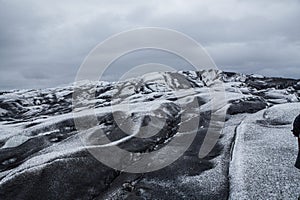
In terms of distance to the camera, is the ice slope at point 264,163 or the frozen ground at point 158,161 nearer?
the ice slope at point 264,163

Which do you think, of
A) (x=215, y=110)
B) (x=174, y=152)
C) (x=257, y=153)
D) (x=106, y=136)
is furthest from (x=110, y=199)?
(x=215, y=110)

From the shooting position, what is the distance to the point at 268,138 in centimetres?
2822

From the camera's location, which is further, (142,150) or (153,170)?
(142,150)

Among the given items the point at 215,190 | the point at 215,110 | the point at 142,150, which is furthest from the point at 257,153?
the point at 215,110

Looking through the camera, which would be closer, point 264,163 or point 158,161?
point 264,163

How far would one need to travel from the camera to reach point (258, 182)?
65.1 ft

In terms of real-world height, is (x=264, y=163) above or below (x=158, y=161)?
above

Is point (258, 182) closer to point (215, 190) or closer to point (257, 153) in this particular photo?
point (215, 190)

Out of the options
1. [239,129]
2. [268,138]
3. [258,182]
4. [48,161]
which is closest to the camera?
[258,182]

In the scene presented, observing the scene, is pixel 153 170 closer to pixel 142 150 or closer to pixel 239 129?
pixel 142 150

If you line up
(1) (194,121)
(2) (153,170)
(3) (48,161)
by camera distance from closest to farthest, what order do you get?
(2) (153,170), (3) (48,161), (1) (194,121)

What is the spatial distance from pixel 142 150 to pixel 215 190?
442 inches

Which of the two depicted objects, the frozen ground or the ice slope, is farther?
the frozen ground

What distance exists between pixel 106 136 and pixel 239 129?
50.5 feet
